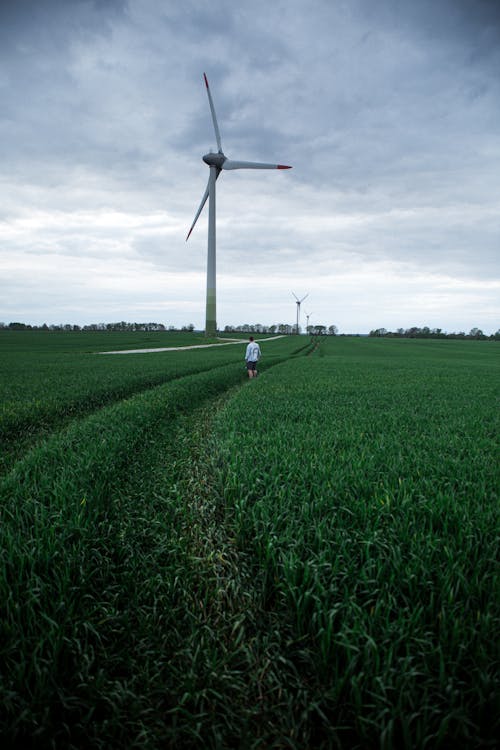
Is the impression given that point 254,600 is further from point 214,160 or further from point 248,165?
point 214,160

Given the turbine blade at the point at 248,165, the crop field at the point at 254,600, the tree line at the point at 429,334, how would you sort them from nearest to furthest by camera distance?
the crop field at the point at 254,600
the turbine blade at the point at 248,165
the tree line at the point at 429,334

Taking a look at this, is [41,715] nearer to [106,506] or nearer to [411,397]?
[106,506]

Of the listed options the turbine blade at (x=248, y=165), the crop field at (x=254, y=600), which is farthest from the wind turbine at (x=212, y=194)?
the crop field at (x=254, y=600)

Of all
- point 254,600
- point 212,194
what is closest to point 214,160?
point 212,194

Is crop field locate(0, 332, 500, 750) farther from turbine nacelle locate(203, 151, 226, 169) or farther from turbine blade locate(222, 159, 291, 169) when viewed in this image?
turbine nacelle locate(203, 151, 226, 169)

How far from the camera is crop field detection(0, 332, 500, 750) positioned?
7.61 feet

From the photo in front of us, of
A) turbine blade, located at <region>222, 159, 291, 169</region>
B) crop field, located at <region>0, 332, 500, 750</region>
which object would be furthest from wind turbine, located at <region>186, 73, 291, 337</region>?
crop field, located at <region>0, 332, 500, 750</region>

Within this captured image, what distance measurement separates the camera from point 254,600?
3.52 metres

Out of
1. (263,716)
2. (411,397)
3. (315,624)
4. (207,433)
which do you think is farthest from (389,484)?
(411,397)

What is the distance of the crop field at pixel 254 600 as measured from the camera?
7.61 ft

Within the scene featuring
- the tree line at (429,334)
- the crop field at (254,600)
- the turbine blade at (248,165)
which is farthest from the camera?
the tree line at (429,334)

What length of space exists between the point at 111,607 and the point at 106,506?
2061 mm

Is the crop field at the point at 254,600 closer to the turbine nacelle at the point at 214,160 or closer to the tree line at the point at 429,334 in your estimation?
the turbine nacelle at the point at 214,160

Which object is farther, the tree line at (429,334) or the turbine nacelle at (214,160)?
the tree line at (429,334)
